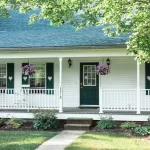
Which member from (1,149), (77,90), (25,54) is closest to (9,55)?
(25,54)

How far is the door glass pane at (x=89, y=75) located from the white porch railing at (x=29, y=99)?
1595 millimetres

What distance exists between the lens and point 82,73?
53.5 ft

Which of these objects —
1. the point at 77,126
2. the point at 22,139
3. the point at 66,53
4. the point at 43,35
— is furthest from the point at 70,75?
the point at 22,139

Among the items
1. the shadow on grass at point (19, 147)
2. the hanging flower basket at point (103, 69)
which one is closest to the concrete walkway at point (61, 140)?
the shadow on grass at point (19, 147)

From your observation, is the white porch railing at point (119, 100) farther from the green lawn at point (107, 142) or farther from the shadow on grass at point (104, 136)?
the green lawn at point (107, 142)

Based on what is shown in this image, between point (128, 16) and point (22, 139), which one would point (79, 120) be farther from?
point (128, 16)

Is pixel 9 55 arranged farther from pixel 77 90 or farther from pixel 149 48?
pixel 149 48

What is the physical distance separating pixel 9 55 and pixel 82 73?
3611mm

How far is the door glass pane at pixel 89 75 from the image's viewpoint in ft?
53.3

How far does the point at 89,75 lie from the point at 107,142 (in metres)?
5.96

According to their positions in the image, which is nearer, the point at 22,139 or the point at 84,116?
the point at 22,139

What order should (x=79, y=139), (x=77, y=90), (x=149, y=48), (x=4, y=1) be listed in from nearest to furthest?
(x=149, y=48)
(x=79, y=139)
(x=4, y=1)
(x=77, y=90)

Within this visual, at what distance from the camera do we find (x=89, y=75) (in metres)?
16.3

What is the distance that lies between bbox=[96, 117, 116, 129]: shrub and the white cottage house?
610mm
